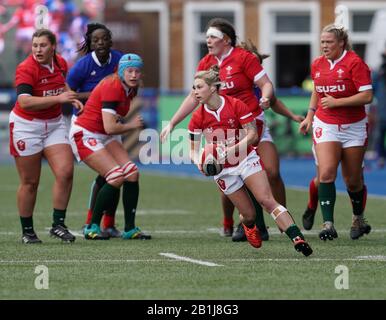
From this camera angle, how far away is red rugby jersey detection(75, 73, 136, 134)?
42.4 feet

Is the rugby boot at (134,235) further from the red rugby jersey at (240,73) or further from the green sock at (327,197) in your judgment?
the green sock at (327,197)

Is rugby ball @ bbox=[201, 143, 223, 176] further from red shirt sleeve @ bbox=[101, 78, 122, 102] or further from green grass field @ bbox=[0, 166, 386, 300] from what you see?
red shirt sleeve @ bbox=[101, 78, 122, 102]

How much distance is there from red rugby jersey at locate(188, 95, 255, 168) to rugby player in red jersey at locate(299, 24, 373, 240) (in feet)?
4.22

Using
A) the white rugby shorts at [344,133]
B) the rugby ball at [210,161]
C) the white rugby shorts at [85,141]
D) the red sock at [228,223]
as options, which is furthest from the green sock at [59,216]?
the white rugby shorts at [344,133]

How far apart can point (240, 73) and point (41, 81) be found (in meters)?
1.90

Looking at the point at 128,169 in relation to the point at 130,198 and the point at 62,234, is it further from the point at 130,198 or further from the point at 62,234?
the point at 62,234

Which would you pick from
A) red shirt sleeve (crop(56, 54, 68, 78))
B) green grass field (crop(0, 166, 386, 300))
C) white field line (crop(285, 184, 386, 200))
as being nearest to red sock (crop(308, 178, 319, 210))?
green grass field (crop(0, 166, 386, 300))

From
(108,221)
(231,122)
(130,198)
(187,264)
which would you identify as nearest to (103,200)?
(130,198)

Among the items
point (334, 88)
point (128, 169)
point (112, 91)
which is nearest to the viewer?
point (334, 88)

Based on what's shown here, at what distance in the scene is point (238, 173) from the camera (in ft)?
37.9

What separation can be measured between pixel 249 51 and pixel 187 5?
23.1 meters

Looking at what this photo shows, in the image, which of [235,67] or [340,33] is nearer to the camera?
[340,33]

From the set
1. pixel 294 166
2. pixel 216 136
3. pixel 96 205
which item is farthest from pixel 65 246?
pixel 294 166

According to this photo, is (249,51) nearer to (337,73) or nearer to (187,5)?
(337,73)
